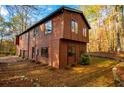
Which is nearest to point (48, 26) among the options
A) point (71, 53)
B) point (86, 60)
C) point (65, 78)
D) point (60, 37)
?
point (60, 37)

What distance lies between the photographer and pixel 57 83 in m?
4.77

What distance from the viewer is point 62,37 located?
6617 mm

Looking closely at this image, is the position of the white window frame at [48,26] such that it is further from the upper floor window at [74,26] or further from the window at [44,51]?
the upper floor window at [74,26]

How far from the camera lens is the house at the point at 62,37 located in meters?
6.52

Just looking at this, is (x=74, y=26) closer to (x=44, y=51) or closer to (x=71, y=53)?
(x=71, y=53)

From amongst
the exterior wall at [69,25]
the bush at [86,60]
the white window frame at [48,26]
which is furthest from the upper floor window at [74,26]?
the bush at [86,60]

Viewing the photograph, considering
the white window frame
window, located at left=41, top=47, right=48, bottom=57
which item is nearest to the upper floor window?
the white window frame

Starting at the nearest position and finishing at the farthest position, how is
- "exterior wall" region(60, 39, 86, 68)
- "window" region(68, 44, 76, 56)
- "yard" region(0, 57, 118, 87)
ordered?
"yard" region(0, 57, 118, 87)
"exterior wall" region(60, 39, 86, 68)
"window" region(68, 44, 76, 56)

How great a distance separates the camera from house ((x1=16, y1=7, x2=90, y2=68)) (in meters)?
6.52

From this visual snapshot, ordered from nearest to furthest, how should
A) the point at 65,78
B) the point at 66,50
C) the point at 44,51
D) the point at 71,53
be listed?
the point at 65,78, the point at 66,50, the point at 71,53, the point at 44,51

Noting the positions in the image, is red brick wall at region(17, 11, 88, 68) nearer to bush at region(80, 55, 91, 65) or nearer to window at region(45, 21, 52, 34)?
window at region(45, 21, 52, 34)
